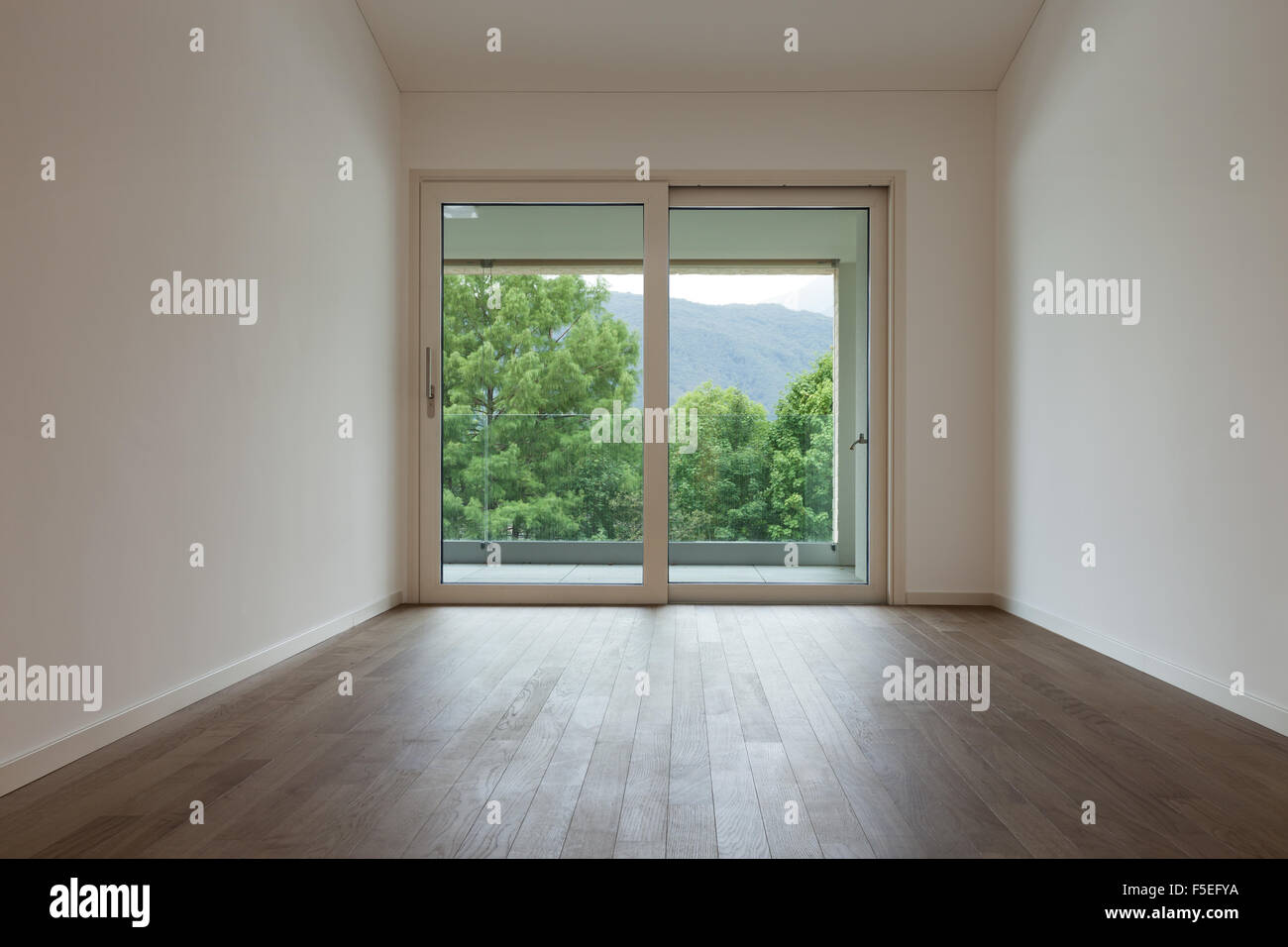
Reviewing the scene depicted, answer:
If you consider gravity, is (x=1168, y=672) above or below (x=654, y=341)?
below

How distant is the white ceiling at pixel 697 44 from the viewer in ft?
13.7

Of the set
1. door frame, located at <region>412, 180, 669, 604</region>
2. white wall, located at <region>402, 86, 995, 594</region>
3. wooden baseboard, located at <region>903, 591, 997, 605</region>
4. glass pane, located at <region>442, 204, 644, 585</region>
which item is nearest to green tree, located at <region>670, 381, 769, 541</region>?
door frame, located at <region>412, 180, 669, 604</region>

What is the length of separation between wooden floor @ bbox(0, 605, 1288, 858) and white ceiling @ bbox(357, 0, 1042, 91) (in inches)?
117

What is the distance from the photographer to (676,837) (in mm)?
1637

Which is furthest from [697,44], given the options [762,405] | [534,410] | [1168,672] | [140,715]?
[140,715]

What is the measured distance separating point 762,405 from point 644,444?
688 millimetres

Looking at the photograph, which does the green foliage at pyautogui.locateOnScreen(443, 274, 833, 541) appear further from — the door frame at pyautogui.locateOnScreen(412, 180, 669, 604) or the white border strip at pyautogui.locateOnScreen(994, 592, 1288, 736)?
the white border strip at pyautogui.locateOnScreen(994, 592, 1288, 736)

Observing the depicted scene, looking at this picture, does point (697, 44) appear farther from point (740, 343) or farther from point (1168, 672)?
point (1168, 672)

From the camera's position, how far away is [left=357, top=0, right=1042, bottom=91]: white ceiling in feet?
13.7

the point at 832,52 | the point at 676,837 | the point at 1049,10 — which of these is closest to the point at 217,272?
the point at 676,837

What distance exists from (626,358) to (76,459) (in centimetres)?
293

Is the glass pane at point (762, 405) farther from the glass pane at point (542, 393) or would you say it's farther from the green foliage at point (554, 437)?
the glass pane at point (542, 393)

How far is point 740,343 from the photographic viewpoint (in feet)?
15.8
